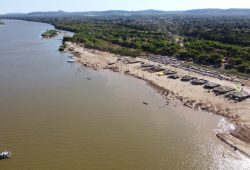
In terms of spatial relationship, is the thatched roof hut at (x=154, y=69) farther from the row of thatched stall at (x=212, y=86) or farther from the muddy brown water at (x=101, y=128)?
the muddy brown water at (x=101, y=128)

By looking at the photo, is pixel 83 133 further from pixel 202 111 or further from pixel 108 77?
pixel 108 77

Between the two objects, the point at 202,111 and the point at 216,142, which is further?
the point at 202,111

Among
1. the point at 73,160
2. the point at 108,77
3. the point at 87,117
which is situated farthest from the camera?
the point at 108,77

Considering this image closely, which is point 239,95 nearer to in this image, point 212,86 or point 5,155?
point 212,86

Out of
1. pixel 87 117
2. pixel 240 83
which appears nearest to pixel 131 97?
pixel 87 117

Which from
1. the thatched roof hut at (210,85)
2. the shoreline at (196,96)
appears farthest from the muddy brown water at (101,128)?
the thatched roof hut at (210,85)

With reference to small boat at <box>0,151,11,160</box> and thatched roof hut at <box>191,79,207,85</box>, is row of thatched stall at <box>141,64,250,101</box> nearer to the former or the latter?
thatched roof hut at <box>191,79,207,85</box>

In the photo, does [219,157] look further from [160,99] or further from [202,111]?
[160,99]

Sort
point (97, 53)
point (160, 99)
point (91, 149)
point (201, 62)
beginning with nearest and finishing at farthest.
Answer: point (91, 149), point (160, 99), point (201, 62), point (97, 53)

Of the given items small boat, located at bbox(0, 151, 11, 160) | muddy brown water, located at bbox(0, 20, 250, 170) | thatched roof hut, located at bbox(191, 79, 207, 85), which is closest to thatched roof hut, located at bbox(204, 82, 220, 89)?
thatched roof hut, located at bbox(191, 79, 207, 85)
